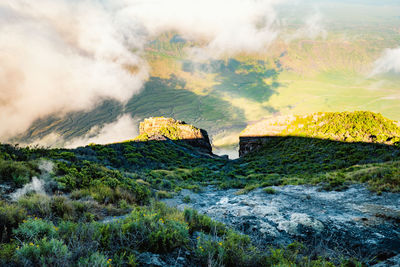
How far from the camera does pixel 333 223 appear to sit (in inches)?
196

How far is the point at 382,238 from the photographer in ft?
13.6

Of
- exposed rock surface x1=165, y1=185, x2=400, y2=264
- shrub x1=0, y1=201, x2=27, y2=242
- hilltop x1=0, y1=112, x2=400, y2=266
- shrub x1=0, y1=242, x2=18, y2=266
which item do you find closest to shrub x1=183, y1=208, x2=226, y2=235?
hilltop x1=0, y1=112, x2=400, y2=266

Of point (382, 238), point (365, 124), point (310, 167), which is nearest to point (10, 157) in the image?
point (382, 238)

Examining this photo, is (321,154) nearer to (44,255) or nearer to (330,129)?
(330,129)

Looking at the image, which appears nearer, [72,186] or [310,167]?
[72,186]

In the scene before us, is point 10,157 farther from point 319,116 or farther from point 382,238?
point 319,116

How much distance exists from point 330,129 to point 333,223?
25947 mm

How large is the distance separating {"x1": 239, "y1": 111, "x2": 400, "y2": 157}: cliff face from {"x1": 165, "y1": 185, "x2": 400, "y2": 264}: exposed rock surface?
17.1 m

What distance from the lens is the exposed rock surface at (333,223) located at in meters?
4.00

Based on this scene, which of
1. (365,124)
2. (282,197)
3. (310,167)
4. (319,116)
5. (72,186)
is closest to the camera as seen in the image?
(72,186)

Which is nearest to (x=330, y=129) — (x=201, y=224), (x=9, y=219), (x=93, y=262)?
(x=201, y=224)

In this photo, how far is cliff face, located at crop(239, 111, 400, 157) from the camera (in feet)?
71.3

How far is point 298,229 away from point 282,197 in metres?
3.55

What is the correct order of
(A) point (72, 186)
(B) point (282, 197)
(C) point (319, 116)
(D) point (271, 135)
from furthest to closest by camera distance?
(D) point (271, 135) < (C) point (319, 116) < (B) point (282, 197) < (A) point (72, 186)
